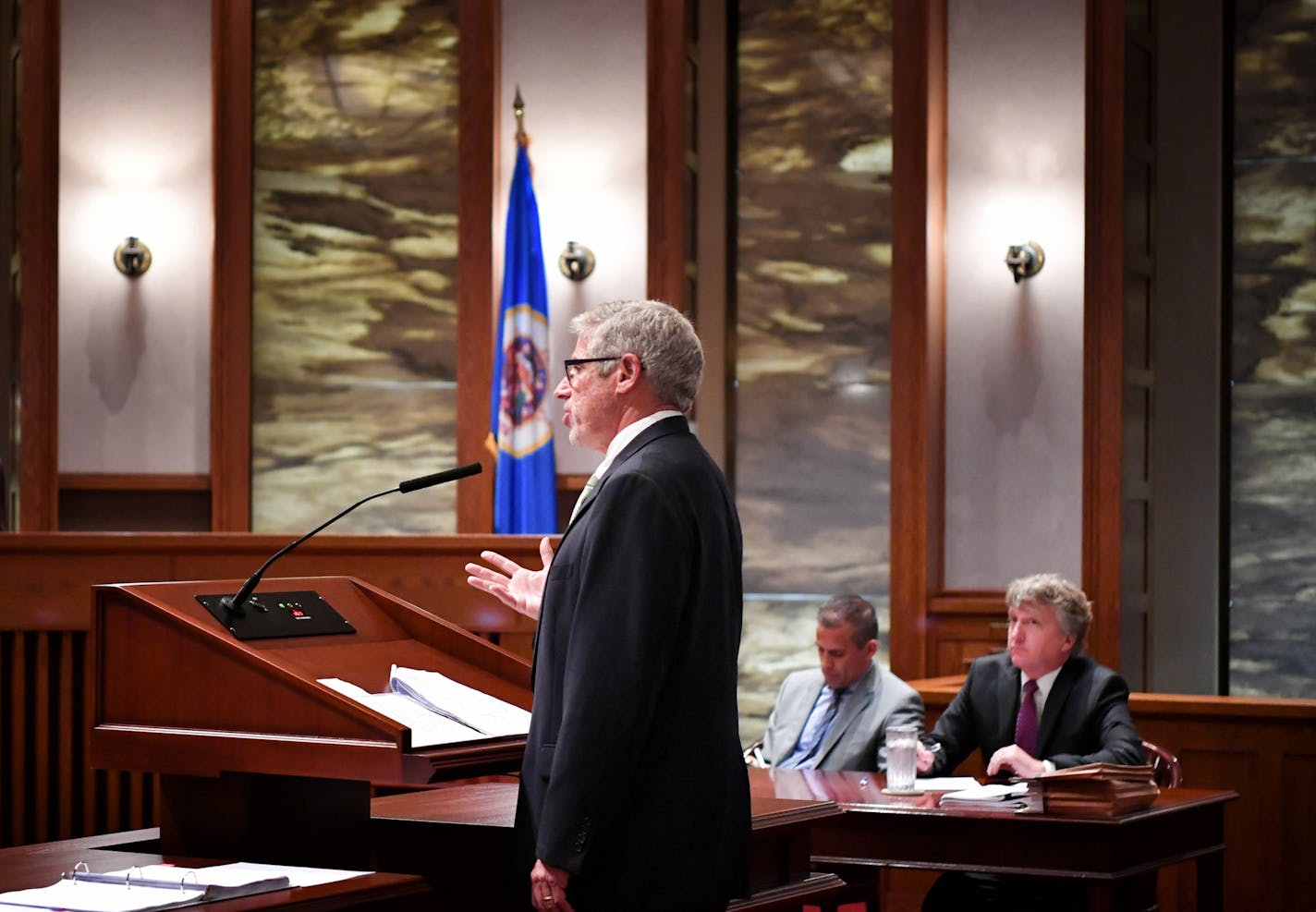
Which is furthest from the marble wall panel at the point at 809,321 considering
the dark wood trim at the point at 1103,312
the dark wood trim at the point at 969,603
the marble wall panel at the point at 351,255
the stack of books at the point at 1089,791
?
the stack of books at the point at 1089,791

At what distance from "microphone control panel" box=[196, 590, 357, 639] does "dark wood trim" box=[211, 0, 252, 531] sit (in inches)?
201

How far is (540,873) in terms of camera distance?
2.34 m

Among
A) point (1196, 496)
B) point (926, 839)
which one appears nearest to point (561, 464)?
point (1196, 496)

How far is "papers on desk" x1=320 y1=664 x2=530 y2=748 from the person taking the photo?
94.9 inches

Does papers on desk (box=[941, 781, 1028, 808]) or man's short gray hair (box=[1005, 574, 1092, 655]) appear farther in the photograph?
man's short gray hair (box=[1005, 574, 1092, 655])

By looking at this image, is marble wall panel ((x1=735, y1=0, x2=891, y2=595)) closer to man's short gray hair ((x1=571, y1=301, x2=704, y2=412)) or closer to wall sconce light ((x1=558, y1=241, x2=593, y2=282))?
wall sconce light ((x1=558, y1=241, x2=593, y2=282))

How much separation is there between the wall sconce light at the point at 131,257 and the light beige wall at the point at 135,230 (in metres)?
0.05

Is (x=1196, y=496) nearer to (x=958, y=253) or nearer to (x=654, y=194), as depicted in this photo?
(x=958, y=253)

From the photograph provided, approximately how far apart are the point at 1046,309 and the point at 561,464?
224cm

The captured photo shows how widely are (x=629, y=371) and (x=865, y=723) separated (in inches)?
98.4

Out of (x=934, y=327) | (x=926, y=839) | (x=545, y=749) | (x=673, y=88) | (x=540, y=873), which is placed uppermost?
→ (x=673, y=88)

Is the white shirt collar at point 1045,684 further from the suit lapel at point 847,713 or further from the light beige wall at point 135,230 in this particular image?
the light beige wall at point 135,230

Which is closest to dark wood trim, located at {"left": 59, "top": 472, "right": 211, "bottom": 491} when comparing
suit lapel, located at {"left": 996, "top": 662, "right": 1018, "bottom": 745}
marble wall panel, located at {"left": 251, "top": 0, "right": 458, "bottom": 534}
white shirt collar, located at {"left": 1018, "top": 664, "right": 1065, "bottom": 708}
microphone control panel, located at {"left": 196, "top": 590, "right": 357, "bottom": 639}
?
marble wall panel, located at {"left": 251, "top": 0, "right": 458, "bottom": 534}

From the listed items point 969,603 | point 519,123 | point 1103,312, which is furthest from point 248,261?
point 1103,312
